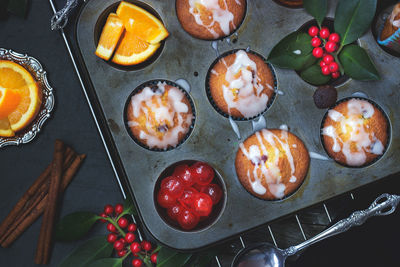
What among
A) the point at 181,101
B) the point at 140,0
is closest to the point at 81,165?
the point at 181,101

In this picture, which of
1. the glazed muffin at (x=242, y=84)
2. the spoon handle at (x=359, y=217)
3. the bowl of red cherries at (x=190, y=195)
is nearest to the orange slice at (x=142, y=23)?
the glazed muffin at (x=242, y=84)

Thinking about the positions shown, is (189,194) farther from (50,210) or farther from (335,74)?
(335,74)

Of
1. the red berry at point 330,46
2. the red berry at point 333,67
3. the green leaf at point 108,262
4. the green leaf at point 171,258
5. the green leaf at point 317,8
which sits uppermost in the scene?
the green leaf at point 317,8

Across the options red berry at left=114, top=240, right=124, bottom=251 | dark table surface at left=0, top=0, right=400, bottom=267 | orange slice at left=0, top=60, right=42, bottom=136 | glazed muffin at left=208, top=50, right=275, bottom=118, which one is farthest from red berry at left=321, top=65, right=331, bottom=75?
orange slice at left=0, top=60, right=42, bottom=136

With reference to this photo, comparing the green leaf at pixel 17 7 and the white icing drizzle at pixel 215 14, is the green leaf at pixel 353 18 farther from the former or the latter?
the green leaf at pixel 17 7

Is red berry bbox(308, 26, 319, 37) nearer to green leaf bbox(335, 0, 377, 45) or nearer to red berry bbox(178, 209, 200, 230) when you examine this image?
green leaf bbox(335, 0, 377, 45)
